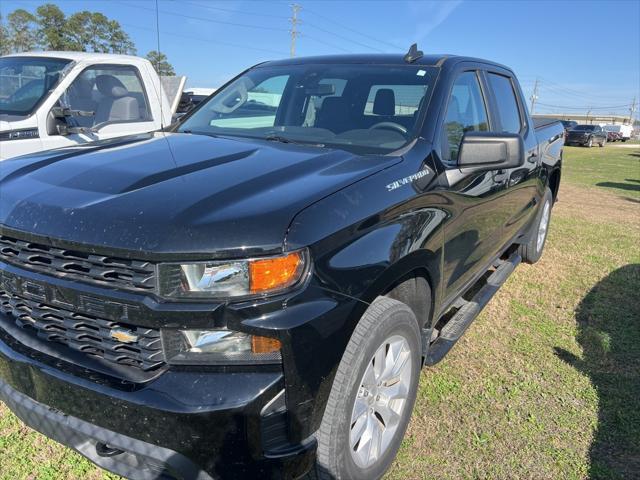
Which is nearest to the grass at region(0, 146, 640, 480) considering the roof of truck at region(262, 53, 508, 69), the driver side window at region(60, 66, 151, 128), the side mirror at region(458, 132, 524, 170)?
the side mirror at region(458, 132, 524, 170)

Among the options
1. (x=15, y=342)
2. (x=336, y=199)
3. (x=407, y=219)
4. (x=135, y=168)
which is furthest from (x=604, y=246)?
(x=15, y=342)

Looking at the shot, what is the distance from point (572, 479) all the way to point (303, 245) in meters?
1.86

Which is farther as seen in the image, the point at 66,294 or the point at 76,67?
the point at 76,67

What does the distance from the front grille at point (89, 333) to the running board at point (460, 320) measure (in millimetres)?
1586

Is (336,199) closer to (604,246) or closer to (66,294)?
(66,294)

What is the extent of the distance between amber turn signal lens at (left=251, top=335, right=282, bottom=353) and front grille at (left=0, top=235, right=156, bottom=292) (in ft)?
1.26

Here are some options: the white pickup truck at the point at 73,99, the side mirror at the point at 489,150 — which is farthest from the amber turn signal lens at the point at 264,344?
the white pickup truck at the point at 73,99

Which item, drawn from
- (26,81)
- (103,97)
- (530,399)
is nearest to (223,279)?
(530,399)

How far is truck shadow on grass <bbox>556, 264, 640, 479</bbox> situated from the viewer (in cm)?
259

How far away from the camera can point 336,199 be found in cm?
190

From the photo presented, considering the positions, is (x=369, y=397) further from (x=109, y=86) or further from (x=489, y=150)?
(x=109, y=86)

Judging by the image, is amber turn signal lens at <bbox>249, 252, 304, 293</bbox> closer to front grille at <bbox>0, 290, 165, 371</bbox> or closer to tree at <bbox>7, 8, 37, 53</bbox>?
front grille at <bbox>0, 290, 165, 371</bbox>

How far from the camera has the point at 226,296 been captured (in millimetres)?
1657

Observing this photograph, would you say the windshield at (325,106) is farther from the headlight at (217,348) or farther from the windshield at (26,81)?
the windshield at (26,81)
